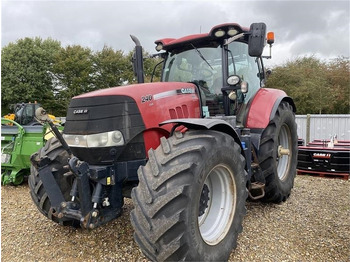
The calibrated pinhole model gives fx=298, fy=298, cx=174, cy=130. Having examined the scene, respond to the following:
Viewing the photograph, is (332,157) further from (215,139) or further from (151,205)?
(151,205)

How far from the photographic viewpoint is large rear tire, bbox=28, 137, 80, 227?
9.89 feet

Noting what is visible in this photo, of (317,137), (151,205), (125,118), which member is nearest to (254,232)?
(151,205)

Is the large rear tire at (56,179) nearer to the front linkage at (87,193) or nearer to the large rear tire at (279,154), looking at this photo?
the front linkage at (87,193)

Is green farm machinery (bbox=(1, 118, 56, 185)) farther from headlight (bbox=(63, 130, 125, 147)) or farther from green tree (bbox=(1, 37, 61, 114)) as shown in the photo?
green tree (bbox=(1, 37, 61, 114))

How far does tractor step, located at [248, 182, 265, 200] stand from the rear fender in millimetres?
723

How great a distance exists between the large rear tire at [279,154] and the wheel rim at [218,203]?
1231 mm

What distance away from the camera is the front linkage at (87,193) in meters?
2.50

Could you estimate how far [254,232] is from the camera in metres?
3.29

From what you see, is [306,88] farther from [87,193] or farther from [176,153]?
[87,193]

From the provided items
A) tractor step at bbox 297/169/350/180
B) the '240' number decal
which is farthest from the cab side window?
tractor step at bbox 297/169/350/180

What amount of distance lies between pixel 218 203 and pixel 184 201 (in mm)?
785

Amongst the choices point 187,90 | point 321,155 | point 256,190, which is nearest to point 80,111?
point 187,90

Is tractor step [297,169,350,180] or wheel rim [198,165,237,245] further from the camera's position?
tractor step [297,169,350,180]

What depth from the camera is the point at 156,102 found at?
2914mm
